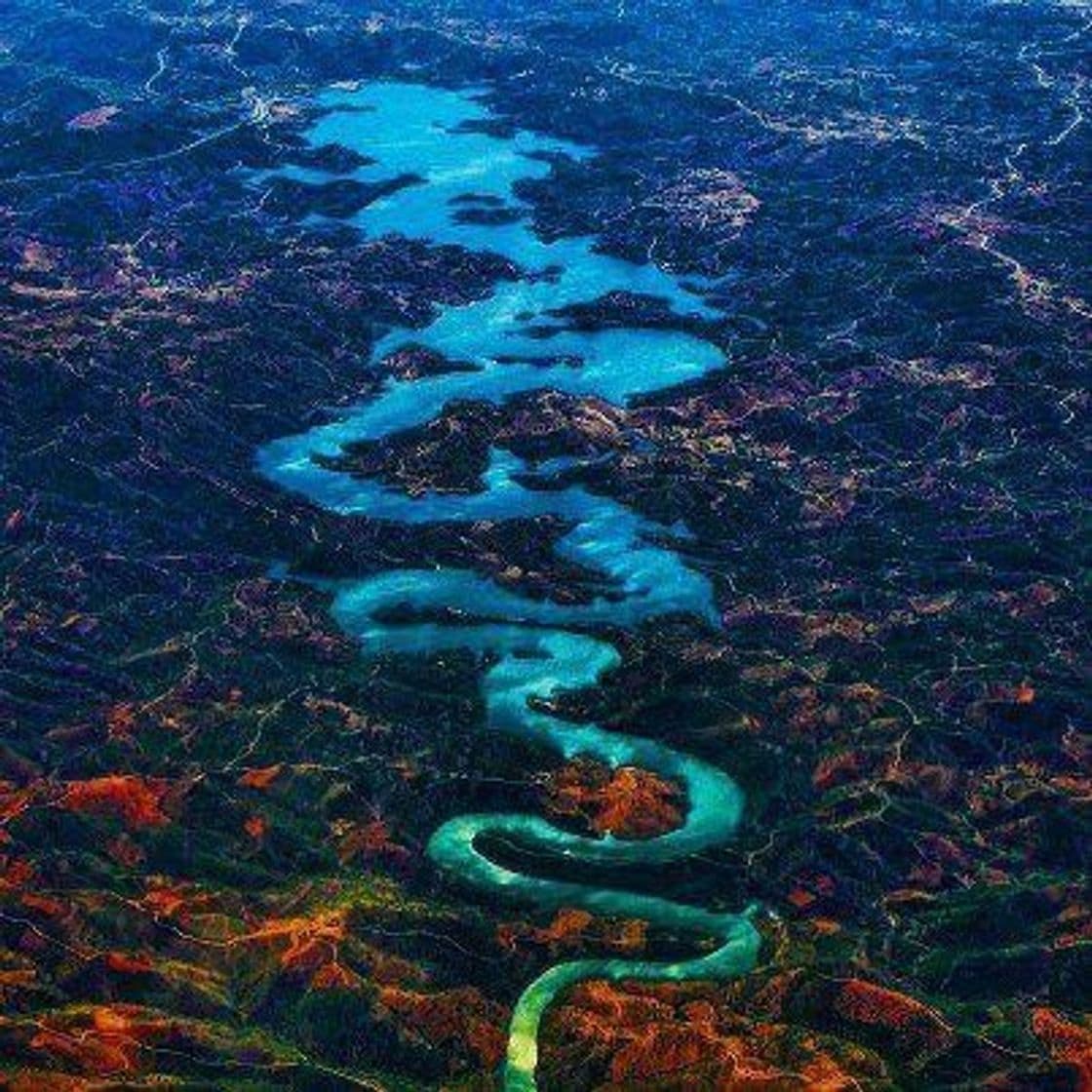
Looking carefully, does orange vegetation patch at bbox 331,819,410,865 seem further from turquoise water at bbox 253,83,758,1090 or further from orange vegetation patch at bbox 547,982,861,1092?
Result: orange vegetation patch at bbox 547,982,861,1092

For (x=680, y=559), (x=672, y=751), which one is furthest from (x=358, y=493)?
(x=672, y=751)

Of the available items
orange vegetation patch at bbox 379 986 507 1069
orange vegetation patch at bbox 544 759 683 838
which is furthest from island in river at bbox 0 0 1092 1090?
orange vegetation patch at bbox 544 759 683 838

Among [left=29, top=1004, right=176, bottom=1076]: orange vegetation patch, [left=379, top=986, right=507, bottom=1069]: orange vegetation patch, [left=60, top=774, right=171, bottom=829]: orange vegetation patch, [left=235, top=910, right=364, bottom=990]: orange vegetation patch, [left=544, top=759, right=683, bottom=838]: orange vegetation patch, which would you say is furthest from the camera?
[left=544, top=759, right=683, bottom=838]: orange vegetation patch

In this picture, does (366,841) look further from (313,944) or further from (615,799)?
(615,799)

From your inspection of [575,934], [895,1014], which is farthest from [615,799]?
[895,1014]

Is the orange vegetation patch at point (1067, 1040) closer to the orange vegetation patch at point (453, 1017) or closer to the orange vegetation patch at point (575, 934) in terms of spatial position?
the orange vegetation patch at point (575, 934)

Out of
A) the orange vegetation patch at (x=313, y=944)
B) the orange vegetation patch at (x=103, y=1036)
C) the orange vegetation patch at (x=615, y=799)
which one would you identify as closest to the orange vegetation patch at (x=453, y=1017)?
the orange vegetation patch at (x=313, y=944)
